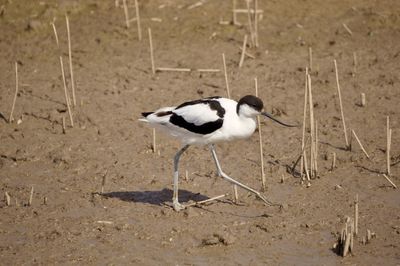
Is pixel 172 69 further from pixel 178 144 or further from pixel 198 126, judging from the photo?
pixel 198 126

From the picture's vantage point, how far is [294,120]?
9.85 m

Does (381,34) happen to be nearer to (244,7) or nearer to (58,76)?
(244,7)

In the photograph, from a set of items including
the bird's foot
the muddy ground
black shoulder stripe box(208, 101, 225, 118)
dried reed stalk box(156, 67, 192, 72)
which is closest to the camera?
the muddy ground

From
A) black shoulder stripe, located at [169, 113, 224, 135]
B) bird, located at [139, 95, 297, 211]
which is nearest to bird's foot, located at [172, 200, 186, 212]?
bird, located at [139, 95, 297, 211]

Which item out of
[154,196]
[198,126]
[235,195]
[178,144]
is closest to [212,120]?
[198,126]

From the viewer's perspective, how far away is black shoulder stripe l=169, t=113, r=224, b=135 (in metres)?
7.72

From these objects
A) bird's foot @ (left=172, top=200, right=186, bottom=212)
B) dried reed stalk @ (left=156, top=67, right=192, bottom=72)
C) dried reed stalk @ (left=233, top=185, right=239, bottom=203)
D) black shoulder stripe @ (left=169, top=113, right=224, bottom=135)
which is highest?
dried reed stalk @ (left=156, top=67, right=192, bottom=72)

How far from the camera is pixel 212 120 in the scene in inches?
304

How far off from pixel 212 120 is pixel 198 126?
0.46 feet

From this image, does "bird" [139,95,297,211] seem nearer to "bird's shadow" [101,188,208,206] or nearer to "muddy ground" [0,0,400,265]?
"bird's shadow" [101,188,208,206]

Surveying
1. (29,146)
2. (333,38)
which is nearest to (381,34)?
(333,38)

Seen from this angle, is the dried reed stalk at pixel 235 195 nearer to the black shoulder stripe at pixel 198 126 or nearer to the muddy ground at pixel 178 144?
the muddy ground at pixel 178 144

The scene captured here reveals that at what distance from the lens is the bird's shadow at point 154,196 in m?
8.31

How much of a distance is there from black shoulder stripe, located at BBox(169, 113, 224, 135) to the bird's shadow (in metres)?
0.84
